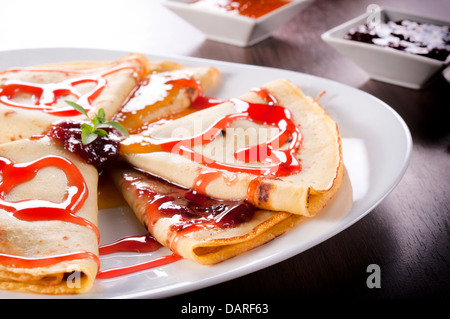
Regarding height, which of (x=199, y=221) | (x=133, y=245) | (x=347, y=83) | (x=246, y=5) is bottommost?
(x=347, y=83)

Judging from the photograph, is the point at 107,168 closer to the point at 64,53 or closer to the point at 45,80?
the point at 45,80

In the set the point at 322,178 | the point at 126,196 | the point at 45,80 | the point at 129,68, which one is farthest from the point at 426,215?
the point at 45,80

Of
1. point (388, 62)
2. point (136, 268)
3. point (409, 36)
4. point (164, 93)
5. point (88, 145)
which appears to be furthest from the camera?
point (409, 36)

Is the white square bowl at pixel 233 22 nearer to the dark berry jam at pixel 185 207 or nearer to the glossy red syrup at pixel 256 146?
the glossy red syrup at pixel 256 146

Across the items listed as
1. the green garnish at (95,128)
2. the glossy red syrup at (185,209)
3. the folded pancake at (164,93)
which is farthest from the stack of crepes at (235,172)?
the folded pancake at (164,93)

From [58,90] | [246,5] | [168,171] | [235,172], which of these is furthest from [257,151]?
[246,5]

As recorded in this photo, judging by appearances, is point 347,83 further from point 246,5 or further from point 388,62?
point 246,5

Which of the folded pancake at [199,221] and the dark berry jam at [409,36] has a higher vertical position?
the dark berry jam at [409,36]
